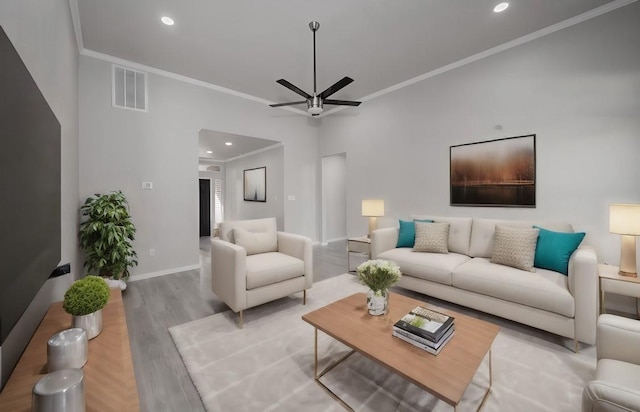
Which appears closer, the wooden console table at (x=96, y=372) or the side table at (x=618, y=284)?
the wooden console table at (x=96, y=372)

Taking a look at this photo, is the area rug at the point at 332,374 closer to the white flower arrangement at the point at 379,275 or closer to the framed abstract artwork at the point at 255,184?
the white flower arrangement at the point at 379,275

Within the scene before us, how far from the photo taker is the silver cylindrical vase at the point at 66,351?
1022 mm

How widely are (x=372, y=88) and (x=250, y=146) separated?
3331 millimetres

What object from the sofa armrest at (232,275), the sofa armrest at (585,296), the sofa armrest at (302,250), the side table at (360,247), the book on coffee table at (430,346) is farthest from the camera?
the side table at (360,247)

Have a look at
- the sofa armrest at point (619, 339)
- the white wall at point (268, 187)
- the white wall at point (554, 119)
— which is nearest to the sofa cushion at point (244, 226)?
the white wall at point (554, 119)

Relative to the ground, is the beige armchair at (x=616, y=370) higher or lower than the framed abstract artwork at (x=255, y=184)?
lower

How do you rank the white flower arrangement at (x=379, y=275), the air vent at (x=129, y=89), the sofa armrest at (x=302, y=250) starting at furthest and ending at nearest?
the air vent at (x=129, y=89)
the sofa armrest at (x=302, y=250)
the white flower arrangement at (x=379, y=275)

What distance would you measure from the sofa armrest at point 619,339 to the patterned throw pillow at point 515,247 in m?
1.29

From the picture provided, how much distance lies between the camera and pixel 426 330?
150cm

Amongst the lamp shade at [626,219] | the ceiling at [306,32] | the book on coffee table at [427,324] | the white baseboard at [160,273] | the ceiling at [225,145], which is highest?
the ceiling at [306,32]

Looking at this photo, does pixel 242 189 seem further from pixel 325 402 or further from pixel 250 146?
pixel 325 402

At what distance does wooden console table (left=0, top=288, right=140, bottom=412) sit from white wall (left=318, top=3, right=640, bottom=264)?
4.08 metres

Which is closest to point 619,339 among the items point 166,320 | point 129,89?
point 166,320

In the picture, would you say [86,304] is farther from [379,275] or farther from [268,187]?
[268,187]
